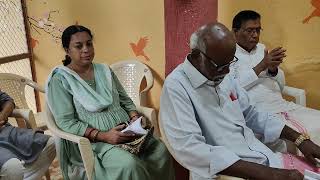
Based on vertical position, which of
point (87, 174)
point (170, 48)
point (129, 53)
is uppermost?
point (170, 48)

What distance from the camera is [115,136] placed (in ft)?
7.20

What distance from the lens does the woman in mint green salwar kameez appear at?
7.03 ft

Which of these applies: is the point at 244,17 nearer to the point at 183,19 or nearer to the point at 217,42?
the point at 183,19

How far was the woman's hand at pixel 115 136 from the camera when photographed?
86.4 inches

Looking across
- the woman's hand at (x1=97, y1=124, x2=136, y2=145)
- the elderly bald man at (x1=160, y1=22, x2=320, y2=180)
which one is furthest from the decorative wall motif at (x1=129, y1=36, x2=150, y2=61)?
the elderly bald man at (x1=160, y1=22, x2=320, y2=180)

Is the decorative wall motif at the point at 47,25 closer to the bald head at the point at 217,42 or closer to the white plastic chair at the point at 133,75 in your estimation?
the white plastic chair at the point at 133,75

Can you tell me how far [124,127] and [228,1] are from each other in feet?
4.37

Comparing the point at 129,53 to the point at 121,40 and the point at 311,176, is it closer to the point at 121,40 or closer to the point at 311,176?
the point at 121,40

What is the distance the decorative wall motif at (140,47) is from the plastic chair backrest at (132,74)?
9 centimetres

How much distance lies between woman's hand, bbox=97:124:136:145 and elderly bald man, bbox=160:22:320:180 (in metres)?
0.61

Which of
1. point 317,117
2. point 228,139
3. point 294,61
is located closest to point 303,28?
point 294,61

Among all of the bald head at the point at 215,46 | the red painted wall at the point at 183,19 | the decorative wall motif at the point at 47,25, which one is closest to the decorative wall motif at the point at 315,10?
the red painted wall at the point at 183,19

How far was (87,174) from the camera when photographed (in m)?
2.14

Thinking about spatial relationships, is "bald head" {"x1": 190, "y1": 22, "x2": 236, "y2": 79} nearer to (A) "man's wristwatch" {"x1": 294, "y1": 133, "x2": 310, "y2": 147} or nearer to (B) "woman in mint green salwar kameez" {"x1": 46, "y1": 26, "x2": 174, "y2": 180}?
(A) "man's wristwatch" {"x1": 294, "y1": 133, "x2": 310, "y2": 147}
